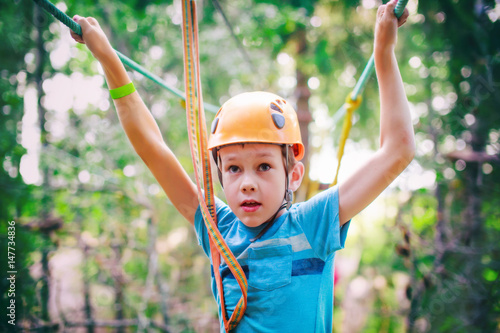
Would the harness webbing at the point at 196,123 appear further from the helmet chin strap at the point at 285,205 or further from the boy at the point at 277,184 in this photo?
the helmet chin strap at the point at 285,205

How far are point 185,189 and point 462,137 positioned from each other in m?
3.34

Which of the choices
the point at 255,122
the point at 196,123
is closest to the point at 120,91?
the point at 196,123

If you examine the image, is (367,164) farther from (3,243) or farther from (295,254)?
(3,243)

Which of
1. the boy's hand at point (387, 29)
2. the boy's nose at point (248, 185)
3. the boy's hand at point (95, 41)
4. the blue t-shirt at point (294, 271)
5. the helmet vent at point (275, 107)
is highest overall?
the boy's hand at point (95, 41)

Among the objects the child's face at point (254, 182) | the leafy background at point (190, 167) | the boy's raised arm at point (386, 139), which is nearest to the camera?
the boy's raised arm at point (386, 139)

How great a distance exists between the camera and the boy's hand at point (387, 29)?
1.04m

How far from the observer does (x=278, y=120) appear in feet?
3.78

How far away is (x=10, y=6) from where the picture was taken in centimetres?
341

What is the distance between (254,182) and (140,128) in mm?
487

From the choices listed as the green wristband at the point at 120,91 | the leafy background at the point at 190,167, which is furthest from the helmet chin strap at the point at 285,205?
the leafy background at the point at 190,167

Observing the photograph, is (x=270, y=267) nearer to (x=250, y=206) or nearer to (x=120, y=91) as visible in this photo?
(x=250, y=206)

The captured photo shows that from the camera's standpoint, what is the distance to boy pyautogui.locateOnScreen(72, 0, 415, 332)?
102 cm

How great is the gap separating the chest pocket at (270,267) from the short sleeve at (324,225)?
93mm

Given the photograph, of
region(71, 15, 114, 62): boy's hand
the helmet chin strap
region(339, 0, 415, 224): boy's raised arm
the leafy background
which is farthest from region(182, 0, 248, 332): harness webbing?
the leafy background
